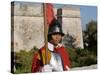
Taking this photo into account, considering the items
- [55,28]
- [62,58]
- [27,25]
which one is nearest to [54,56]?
[62,58]

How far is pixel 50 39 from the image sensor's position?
8.11 feet

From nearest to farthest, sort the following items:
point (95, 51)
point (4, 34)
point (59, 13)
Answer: point (4, 34) → point (59, 13) → point (95, 51)

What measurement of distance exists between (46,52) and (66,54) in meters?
0.22

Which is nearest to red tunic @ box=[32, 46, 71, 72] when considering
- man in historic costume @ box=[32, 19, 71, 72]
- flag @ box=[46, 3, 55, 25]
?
man in historic costume @ box=[32, 19, 71, 72]

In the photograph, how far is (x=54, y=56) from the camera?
2502 millimetres

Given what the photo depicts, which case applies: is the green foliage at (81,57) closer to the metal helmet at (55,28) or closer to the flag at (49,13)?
the metal helmet at (55,28)

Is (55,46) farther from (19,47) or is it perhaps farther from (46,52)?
(19,47)

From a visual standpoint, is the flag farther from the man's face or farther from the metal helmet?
the man's face

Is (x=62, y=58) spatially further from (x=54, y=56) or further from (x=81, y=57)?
(x=81, y=57)

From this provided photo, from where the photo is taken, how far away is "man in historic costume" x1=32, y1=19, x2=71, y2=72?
243cm

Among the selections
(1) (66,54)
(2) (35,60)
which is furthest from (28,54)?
(1) (66,54)

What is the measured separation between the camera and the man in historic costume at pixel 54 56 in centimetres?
243

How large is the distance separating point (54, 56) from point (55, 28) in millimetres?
290

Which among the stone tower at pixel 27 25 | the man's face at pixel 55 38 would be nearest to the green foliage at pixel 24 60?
the stone tower at pixel 27 25
